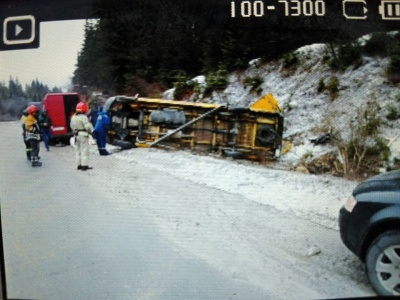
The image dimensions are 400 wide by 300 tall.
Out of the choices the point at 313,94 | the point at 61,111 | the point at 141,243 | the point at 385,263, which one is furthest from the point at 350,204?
the point at 61,111

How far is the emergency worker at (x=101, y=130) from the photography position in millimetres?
1916

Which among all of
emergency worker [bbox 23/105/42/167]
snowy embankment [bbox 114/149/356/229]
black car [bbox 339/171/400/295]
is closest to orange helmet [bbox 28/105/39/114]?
emergency worker [bbox 23/105/42/167]

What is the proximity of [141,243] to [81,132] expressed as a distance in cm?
60

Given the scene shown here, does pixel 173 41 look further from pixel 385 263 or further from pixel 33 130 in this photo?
pixel 385 263

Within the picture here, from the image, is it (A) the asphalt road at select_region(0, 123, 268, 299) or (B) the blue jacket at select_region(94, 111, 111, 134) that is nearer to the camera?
(A) the asphalt road at select_region(0, 123, 268, 299)

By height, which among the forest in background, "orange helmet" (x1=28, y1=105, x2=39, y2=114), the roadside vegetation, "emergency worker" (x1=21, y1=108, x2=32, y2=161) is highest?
the forest in background

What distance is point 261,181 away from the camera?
6.47 ft

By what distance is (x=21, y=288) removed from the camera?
1775mm

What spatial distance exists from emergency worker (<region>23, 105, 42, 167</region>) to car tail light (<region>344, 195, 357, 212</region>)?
4.85ft

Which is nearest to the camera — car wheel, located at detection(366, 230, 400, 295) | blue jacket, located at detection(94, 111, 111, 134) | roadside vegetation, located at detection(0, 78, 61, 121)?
car wheel, located at detection(366, 230, 400, 295)

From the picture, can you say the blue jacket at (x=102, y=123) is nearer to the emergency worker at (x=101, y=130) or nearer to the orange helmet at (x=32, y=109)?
the emergency worker at (x=101, y=130)

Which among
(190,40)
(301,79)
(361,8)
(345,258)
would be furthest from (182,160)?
(361,8)

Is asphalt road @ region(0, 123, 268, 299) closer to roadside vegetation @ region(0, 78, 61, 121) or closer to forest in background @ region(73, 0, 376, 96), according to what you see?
roadside vegetation @ region(0, 78, 61, 121)

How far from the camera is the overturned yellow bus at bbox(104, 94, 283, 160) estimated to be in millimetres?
1938
